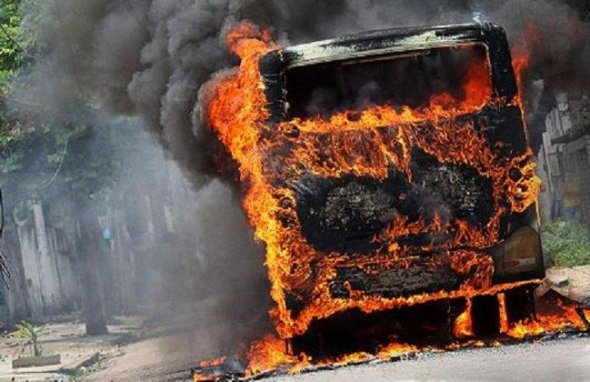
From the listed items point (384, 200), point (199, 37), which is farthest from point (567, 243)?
point (384, 200)

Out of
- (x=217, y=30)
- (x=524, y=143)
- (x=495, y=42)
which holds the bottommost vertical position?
(x=524, y=143)

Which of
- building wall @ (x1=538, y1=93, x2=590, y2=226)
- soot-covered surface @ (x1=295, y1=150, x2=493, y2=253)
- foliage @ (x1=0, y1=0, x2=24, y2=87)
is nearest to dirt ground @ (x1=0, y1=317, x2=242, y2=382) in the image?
soot-covered surface @ (x1=295, y1=150, x2=493, y2=253)

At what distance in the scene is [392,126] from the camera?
27.3ft

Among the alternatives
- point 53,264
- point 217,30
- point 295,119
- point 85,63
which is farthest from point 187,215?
point 295,119

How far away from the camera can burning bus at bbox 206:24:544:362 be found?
8297 millimetres

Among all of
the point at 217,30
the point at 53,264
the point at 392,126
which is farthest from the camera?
the point at 53,264

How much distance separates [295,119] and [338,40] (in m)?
0.74

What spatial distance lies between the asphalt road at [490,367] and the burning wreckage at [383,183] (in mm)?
628

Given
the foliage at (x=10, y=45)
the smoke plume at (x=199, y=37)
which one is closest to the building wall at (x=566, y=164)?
the smoke plume at (x=199, y=37)

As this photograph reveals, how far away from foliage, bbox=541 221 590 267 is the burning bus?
9.74 meters

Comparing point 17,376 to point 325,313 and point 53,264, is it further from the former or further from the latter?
point 53,264

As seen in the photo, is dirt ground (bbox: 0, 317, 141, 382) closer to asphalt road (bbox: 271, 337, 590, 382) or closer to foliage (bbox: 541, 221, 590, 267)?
foliage (bbox: 541, 221, 590, 267)

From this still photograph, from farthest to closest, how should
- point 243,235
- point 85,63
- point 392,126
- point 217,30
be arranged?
point 85,63 < point 243,235 < point 217,30 < point 392,126

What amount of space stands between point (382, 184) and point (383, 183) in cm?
1
